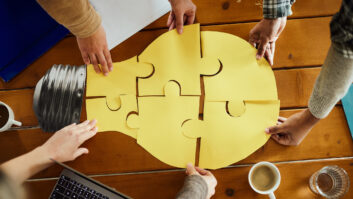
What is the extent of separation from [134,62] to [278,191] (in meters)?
0.58

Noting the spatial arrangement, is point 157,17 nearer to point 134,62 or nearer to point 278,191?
point 134,62

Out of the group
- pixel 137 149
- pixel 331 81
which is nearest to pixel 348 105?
pixel 331 81

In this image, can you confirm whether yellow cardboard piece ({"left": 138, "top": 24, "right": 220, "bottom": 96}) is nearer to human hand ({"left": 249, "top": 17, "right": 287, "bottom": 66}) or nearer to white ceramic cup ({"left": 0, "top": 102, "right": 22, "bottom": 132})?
human hand ({"left": 249, "top": 17, "right": 287, "bottom": 66})

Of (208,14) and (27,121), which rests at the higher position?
(208,14)

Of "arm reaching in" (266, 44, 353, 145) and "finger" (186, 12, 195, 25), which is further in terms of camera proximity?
"finger" (186, 12, 195, 25)

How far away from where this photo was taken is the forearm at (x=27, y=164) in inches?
27.3

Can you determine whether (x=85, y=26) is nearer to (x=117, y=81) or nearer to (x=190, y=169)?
(x=117, y=81)

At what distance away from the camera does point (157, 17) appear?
839 millimetres

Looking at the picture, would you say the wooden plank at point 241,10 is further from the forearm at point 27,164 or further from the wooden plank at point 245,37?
the forearm at point 27,164

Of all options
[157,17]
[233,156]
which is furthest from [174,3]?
[233,156]

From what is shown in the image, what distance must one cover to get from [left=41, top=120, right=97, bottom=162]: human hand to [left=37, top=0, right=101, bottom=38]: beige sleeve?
0.27m

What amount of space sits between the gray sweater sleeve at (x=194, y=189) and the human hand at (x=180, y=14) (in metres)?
0.45

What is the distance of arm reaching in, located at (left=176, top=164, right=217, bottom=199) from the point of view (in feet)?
2.27

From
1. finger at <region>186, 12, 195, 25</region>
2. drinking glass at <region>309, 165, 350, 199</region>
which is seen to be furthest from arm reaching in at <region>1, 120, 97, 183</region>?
drinking glass at <region>309, 165, 350, 199</region>
